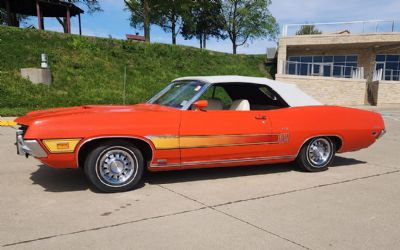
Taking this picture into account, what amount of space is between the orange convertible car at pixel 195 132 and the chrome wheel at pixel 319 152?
2 centimetres

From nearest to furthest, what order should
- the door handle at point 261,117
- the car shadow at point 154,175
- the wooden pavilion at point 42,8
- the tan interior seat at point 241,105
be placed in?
the car shadow at point 154,175, the door handle at point 261,117, the tan interior seat at point 241,105, the wooden pavilion at point 42,8

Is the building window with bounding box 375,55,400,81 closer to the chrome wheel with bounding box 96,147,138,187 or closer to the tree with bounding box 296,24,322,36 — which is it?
the tree with bounding box 296,24,322,36

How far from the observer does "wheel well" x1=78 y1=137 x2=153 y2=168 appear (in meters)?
4.63

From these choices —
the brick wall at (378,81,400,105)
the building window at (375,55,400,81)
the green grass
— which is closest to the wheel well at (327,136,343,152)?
the green grass

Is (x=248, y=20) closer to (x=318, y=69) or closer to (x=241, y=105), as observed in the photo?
(x=318, y=69)

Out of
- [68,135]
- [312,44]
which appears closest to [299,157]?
[68,135]

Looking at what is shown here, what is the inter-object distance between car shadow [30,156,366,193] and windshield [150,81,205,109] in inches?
41.8

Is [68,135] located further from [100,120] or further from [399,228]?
[399,228]

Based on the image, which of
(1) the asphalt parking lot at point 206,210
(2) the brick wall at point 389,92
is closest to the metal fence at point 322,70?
(2) the brick wall at point 389,92

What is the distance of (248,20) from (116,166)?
43095 millimetres

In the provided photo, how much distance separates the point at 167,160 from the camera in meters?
4.92

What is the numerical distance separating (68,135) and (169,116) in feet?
4.12

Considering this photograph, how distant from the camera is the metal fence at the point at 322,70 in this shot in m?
28.9

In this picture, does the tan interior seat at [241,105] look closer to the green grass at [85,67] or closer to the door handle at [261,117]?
the door handle at [261,117]
